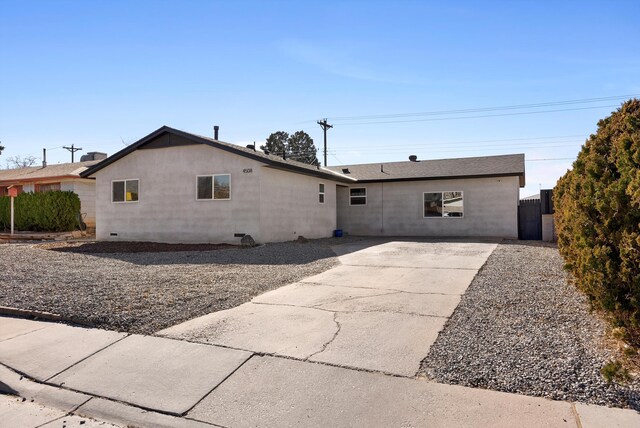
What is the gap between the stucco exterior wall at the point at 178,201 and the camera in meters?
15.4

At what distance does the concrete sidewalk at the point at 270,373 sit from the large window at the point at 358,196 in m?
16.2

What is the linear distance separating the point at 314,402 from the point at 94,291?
5047 mm

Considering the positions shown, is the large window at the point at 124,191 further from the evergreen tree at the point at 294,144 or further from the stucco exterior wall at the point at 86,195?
the evergreen tree at the point at 294,144

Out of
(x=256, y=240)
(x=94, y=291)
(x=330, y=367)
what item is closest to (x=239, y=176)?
(x=256, y=240)

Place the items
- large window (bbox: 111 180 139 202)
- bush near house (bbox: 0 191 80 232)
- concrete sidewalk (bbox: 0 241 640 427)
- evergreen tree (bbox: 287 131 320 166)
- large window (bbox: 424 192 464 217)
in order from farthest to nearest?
evergreen tree (bbox: 287 131 320 166) < bush near house (bbox: 0 191 80 232) < large window (bbox: 424 192 464 217) < large window (bbox: 111 180 139 202) < concrete sidewalk (bbox: 0 241 640 427)

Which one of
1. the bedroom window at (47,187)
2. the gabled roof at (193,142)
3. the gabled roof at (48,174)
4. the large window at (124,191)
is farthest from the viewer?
the bedroom window at (47,187)

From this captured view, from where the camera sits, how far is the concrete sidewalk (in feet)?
10.4

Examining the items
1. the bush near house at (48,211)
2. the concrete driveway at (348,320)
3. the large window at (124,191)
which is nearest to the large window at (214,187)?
the large window at (124,191)

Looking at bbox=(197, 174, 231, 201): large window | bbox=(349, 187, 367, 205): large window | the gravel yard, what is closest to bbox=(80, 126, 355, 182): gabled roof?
bbox=(197, 174, 231, 201): large window

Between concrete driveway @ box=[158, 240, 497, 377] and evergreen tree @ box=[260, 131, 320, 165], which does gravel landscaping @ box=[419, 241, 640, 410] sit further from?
evergreen tree @ box=[260, 131, 320, 165]

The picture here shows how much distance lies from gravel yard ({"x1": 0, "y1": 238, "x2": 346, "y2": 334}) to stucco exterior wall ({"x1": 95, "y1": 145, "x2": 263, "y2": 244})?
2.39 m

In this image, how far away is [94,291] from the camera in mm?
6941

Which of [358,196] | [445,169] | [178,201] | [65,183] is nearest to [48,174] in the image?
[65,183]

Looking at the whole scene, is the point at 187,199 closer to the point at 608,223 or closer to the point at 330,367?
the point at 330,367
